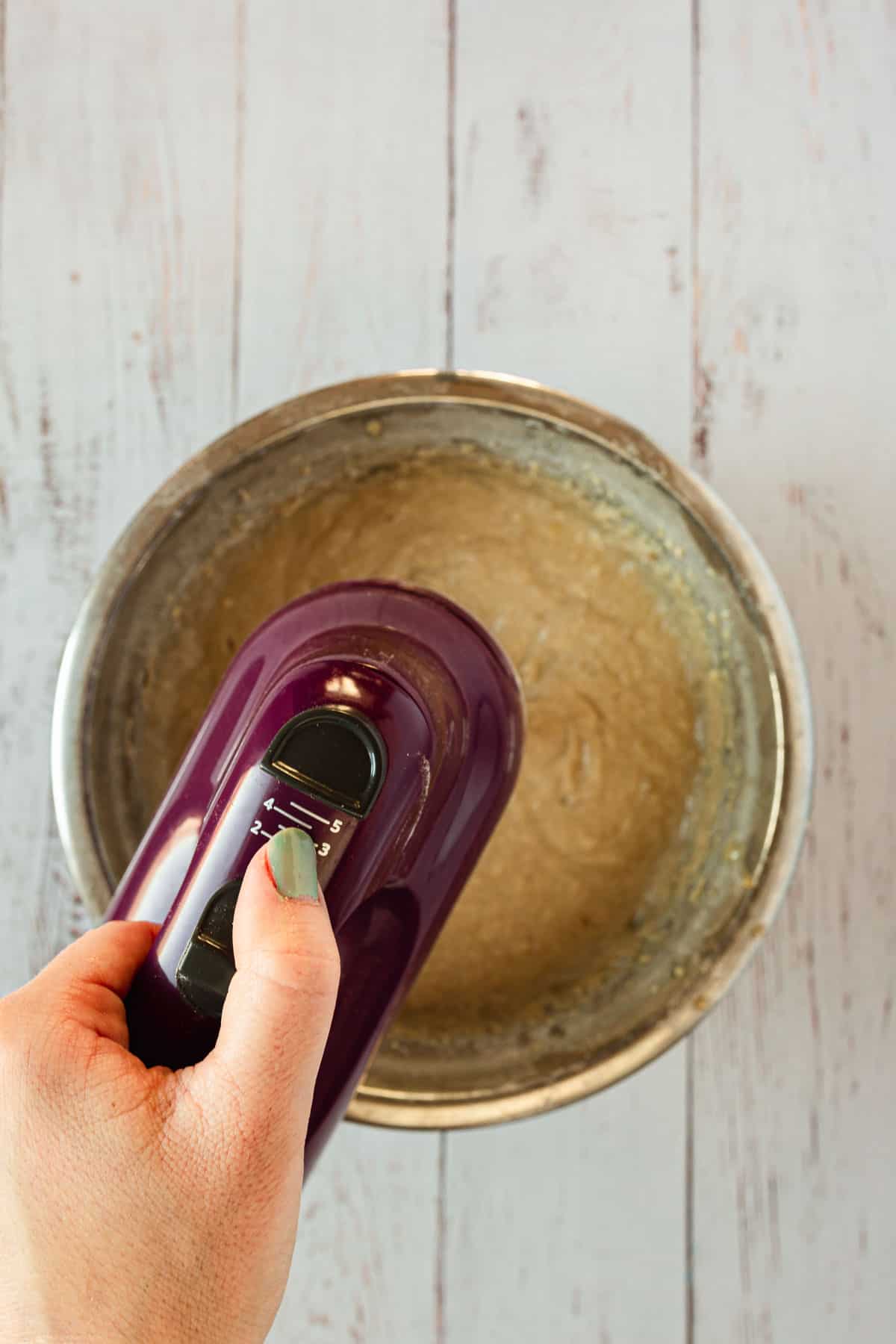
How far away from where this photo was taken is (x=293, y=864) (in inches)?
15.1

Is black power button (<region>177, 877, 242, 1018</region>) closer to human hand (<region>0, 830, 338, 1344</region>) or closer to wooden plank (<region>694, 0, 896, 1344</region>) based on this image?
human hand (<region>0, 830, 338, 1344</region>)

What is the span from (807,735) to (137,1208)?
360mm

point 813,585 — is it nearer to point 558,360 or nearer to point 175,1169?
point 558,360

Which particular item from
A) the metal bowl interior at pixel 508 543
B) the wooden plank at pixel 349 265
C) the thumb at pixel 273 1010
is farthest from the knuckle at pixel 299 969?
the wooden plank at pixel 349 265

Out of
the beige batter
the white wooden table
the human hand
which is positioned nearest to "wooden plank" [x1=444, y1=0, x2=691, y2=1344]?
the white wooden table

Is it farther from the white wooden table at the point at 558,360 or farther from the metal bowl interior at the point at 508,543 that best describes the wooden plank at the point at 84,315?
the metal bowl interior at the point at 508,543

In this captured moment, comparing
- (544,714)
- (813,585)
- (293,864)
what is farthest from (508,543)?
(293,864)

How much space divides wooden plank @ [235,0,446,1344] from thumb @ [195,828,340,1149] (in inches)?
15.3

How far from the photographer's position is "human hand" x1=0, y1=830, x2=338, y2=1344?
35cm

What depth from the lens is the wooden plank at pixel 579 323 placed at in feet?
2.36

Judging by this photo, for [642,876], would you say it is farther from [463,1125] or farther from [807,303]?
[807,303]

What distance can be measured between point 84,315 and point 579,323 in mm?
318

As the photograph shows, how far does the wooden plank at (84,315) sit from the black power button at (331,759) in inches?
15.0

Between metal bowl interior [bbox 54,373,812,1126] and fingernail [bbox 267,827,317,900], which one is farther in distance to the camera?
metal bowl interior [bbox 54,373,812,1126]
